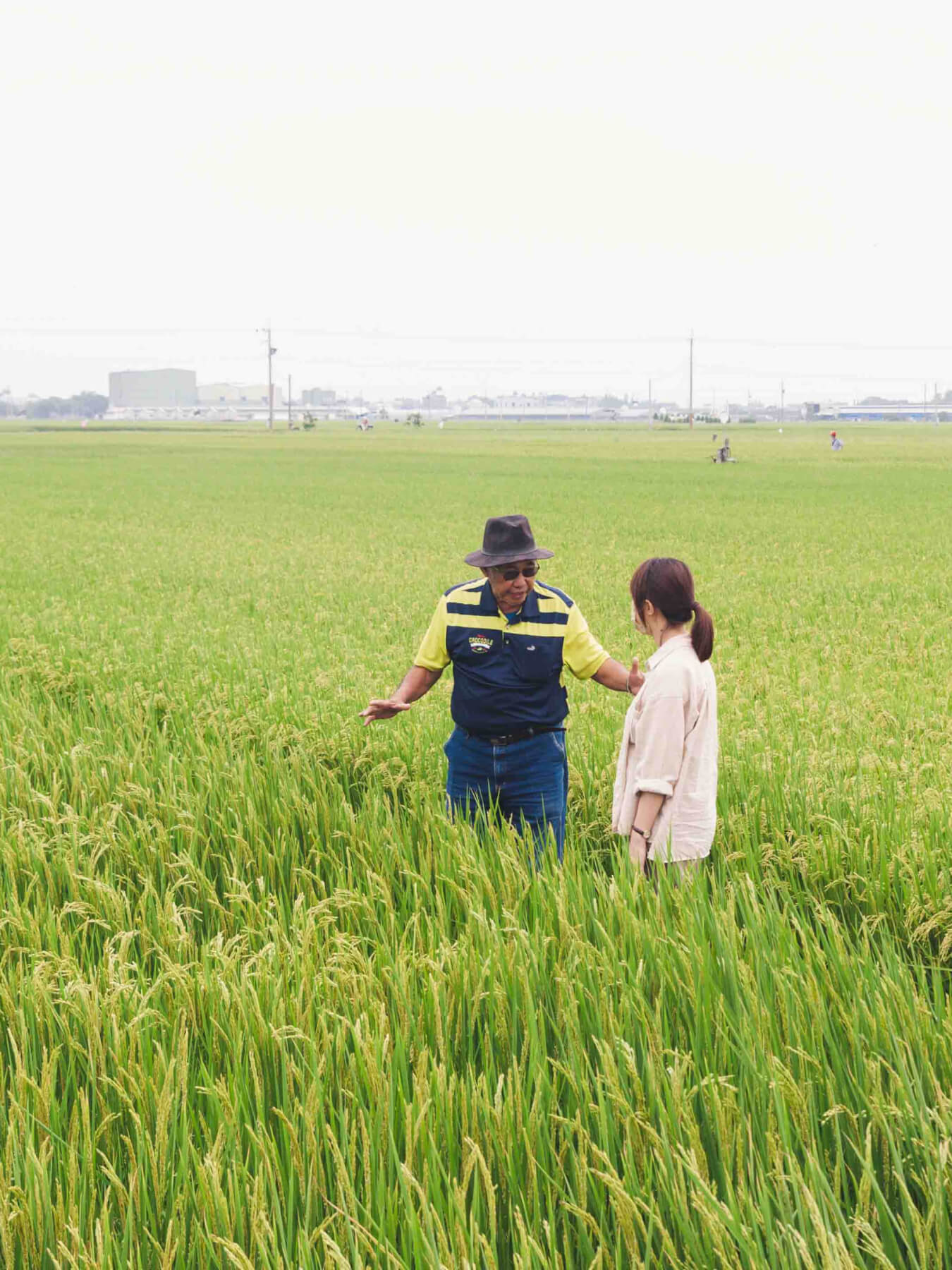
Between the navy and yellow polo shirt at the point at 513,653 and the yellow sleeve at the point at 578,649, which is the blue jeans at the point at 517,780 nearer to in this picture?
the navy and yellow polo shirt at the point at 513,653

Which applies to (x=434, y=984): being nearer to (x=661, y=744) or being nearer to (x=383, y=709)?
(x=661, y=744)

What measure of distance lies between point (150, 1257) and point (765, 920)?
231 centimetres

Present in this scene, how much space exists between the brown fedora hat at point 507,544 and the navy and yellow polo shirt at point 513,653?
278mm

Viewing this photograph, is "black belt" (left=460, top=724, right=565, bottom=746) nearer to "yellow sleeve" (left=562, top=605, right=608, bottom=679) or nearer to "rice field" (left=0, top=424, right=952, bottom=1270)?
"yellow sleeve" (left=562, top=605, right=608, bottom=679)

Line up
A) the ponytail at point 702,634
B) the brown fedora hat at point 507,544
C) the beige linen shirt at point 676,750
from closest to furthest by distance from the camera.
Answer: the ponytail at point 702,634, the beige linen shirt at point 676,750, the brown fedora hat at point 507,544

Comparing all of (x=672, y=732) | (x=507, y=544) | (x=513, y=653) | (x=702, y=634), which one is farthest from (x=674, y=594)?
(x=513, y=653)

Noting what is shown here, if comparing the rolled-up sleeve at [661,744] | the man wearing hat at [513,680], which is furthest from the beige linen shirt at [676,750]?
the man wearing hat at [513,680]

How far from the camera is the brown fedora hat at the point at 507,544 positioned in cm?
508

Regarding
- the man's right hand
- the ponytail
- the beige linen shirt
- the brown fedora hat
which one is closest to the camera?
the ponytail

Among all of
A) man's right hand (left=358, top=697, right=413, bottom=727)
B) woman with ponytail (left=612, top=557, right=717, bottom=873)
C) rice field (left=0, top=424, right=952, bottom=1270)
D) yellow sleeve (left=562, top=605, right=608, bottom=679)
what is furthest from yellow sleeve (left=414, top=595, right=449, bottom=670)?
woman with ponytail (left=612, top=557, right=717, bottom=873)

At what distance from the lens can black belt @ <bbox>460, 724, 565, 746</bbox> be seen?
5.43 metres

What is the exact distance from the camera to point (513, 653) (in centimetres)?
534

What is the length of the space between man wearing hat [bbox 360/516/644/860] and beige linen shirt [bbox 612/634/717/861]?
1.80ft

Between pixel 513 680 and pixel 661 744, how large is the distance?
97cm
